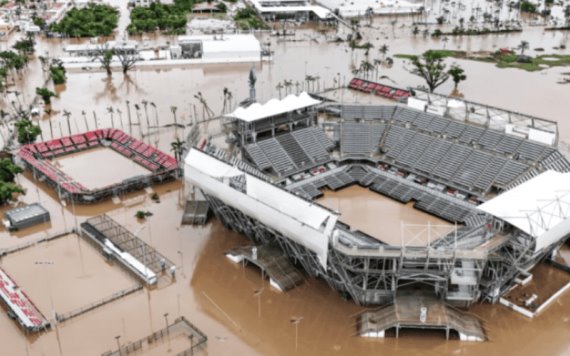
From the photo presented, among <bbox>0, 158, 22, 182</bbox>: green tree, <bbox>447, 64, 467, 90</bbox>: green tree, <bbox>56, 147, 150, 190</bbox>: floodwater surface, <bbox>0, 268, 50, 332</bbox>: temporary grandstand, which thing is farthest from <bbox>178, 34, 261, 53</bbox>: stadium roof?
<bbox>0, 268, 50, 332</bbox>: temporary grandstand

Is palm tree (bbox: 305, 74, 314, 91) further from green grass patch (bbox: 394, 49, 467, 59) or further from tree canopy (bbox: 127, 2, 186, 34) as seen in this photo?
tree canopy (bbox: 127, 2, 186, 34)

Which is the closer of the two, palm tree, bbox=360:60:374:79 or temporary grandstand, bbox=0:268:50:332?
temporary grandstand, bbox=0:268:50:332

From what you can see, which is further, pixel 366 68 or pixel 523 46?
pixel 523 46

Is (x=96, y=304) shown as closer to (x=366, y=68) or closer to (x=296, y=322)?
(x=296, y=322)

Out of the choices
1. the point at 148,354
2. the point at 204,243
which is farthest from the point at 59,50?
the point at 148,354

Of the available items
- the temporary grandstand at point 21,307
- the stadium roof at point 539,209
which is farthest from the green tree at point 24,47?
the stadium roof at point 539,209

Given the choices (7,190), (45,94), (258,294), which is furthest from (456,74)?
(7,190)

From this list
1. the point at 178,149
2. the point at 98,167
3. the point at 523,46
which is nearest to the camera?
the point at 178,149

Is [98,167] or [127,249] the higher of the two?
[98,167]
